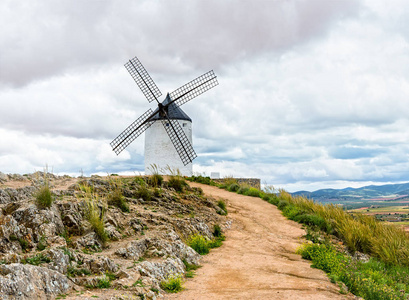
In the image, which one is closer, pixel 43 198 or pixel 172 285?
pixel 172 285

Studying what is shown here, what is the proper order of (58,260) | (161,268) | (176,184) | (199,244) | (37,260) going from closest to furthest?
(37,260) → (58,260) → (161,268) → (199,244) → (176,184)

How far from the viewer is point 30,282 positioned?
6.74 meters

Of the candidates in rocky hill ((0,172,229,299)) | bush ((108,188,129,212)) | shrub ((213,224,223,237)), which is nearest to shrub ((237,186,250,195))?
shrub ((213,224,223,237))

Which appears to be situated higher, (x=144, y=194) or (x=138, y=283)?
(x=144, y=194)

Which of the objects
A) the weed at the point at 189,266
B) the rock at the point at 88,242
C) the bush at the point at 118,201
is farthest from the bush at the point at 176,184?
the rock at the point at 88,242

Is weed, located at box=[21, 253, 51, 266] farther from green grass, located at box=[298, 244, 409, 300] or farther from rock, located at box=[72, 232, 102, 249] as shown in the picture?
green grass, located at box=[298, 244, 409, 300]

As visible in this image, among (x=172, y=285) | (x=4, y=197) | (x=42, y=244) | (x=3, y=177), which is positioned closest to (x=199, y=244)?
(x=172, y=285)

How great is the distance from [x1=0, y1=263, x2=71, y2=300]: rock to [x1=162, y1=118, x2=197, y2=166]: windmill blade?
23979 mm

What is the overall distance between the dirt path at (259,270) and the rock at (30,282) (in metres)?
2.73

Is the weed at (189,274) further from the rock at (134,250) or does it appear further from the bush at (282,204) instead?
the bush at (282,204)

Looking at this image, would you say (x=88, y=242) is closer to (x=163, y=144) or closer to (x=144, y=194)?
(x=144, y=194)

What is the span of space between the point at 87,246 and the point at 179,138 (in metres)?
21.7

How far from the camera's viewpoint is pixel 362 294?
358 inches

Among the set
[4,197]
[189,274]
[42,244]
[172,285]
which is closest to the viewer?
[42,244]
